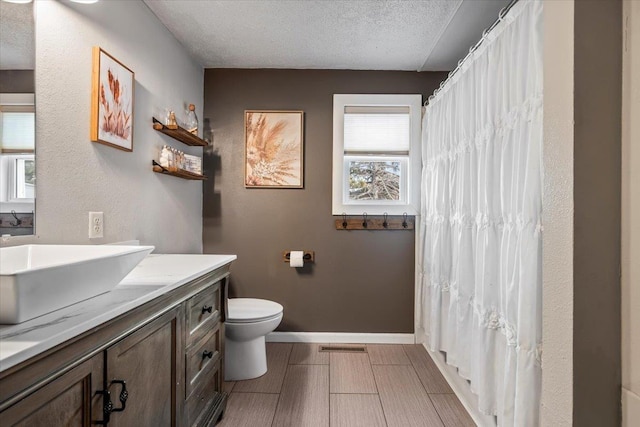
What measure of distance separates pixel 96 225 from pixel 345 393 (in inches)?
66.3

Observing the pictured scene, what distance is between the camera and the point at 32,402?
2.19 feet

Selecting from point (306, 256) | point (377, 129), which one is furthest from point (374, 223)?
point (377, 129)

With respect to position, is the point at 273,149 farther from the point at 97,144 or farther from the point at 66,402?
the point at 66,402

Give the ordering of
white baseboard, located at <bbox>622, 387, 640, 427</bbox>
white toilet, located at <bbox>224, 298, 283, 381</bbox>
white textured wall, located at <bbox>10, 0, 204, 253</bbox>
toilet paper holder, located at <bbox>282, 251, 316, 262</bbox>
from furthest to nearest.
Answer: toilet paper holder, located at <bbox>282, 251, 316, 262</bbox> → white toilet, located at <bbox>224, 298, 283, 381</bbox> → white textured wall, located at <bbox>10, 0, 204, 253</bbox> → white baseboard, located at <bbox>622, 387, 640, 427</bbox>

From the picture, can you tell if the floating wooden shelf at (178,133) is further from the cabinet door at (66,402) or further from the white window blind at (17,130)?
the cabinet door at (66,402)

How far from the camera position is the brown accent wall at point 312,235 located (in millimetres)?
2891

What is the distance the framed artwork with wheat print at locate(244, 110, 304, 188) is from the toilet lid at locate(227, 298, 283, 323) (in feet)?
3.21

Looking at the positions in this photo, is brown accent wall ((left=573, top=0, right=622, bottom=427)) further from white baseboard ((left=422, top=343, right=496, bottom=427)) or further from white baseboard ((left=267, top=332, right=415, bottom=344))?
white baseboard ((left=267, top=332, right=415, bottom=344))

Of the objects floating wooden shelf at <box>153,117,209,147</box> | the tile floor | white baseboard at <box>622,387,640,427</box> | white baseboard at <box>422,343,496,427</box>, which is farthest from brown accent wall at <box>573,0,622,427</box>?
floating wooden shelf at <box>153,117,209,147</box>

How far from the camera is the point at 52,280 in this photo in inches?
28.6

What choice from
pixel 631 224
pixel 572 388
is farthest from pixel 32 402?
pixel 631 224

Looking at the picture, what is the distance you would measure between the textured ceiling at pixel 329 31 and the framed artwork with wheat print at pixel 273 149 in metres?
0.43

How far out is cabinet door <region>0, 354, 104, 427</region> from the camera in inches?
25.6

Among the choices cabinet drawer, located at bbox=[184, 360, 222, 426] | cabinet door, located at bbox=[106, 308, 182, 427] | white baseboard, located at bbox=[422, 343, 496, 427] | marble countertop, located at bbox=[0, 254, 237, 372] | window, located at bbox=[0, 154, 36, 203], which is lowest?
white baseboard, located at bbox=[422, 343, 496, 427]
